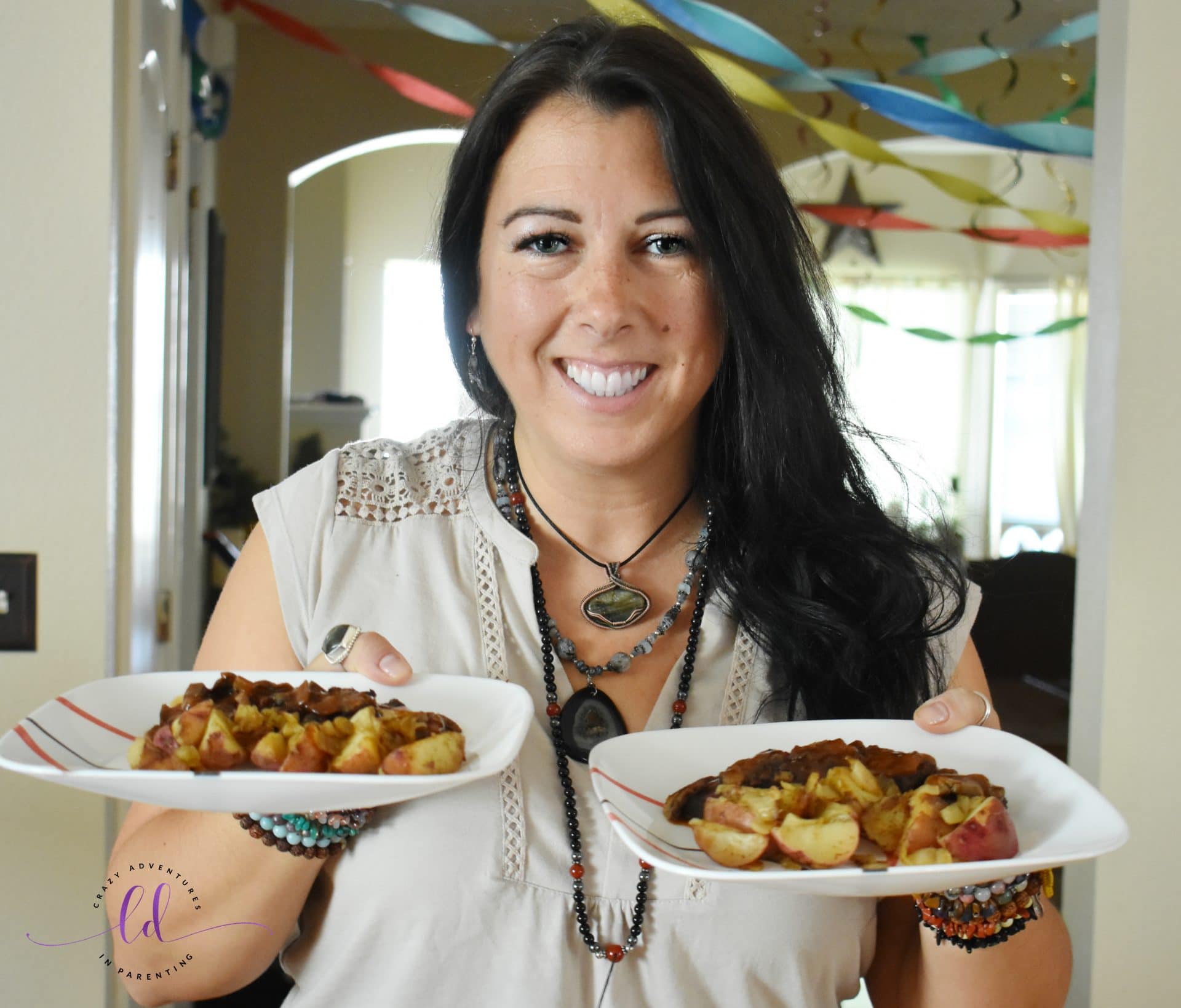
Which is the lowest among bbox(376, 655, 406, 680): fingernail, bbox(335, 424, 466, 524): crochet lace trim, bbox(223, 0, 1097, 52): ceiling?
bbox(376, 655, 406, 680): fingernail

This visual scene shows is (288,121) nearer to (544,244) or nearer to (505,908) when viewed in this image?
(544,244)

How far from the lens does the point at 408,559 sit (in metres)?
1.14

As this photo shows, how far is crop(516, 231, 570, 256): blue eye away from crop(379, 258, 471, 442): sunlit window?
2.80m

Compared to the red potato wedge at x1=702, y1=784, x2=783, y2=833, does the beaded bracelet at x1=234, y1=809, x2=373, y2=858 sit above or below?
below

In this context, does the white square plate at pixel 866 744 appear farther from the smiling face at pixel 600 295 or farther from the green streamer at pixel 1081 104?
the green streamer at pixel 1081 104

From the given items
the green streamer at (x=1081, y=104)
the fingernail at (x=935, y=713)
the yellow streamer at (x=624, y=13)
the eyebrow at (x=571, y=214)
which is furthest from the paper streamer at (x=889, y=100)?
the fingernail at (x=935, y=713)

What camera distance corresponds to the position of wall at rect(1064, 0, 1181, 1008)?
155 cm

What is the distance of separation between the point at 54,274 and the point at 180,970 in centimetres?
91

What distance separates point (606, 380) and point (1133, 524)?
0.94 m

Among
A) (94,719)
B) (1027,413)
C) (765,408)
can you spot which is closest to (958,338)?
(765,408)

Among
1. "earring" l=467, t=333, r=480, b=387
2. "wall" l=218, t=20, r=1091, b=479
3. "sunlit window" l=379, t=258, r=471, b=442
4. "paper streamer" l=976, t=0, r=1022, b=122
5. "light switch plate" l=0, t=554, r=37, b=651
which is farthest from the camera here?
"sunlit window" l=379, t=258, r=471, b=442

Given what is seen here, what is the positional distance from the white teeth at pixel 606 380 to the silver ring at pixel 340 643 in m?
0.31

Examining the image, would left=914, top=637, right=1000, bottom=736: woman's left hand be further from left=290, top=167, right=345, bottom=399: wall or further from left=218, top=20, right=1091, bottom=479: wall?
left=290, top=167, right=345, bottom=399: wall

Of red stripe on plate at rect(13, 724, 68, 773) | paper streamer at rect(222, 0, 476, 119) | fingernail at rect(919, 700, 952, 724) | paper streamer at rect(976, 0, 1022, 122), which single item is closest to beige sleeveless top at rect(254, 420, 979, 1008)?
fingernail at rect(919, 700, 952, 724)
